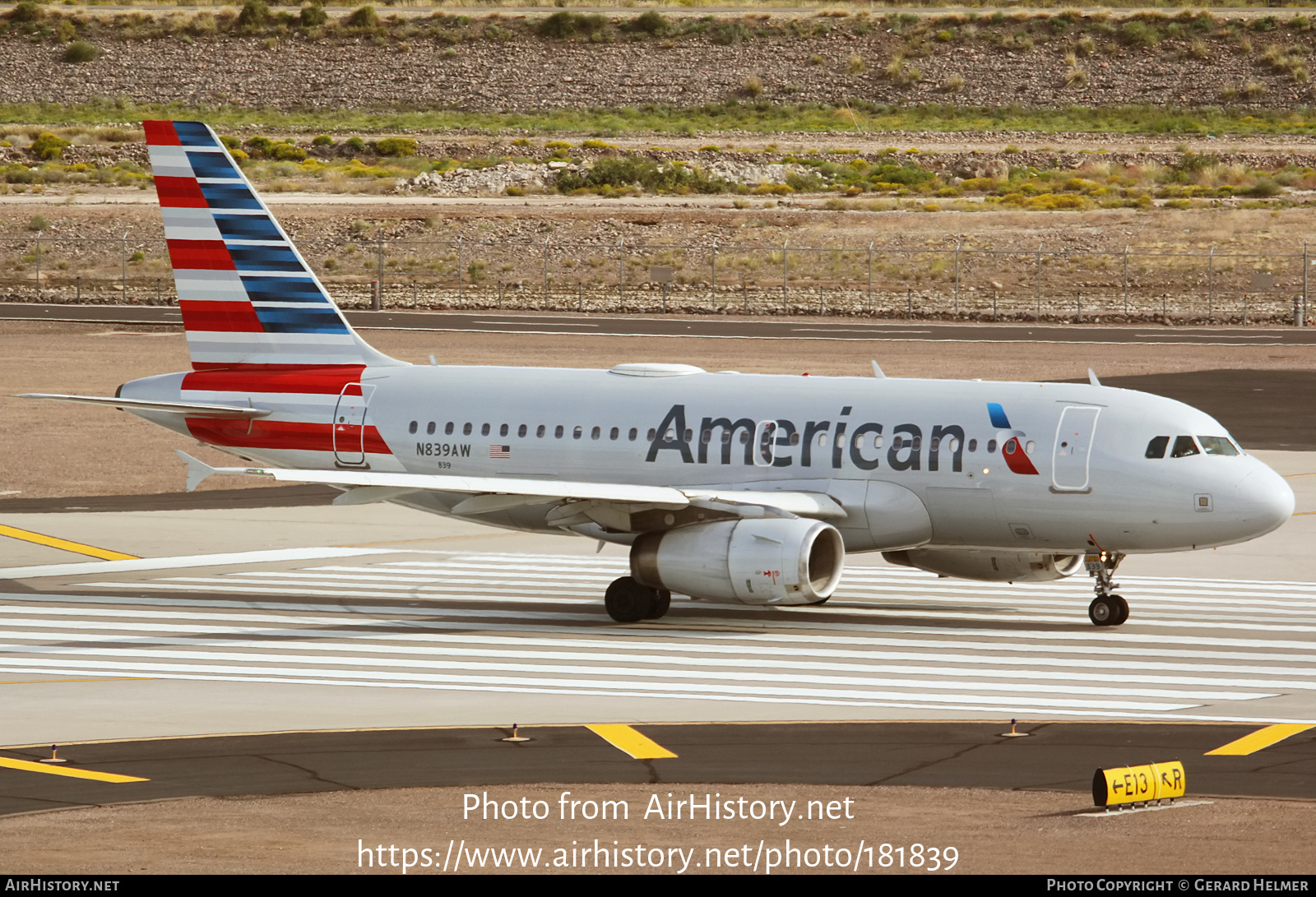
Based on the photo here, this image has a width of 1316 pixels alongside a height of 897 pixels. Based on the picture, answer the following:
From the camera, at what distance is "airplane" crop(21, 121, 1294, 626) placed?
3012 cm

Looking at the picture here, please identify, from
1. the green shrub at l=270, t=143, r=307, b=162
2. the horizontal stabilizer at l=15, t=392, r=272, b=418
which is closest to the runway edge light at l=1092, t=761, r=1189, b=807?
the horizontal stabilizer at l=15, t=392, r=272, b=418

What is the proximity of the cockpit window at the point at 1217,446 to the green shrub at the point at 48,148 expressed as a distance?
430ft

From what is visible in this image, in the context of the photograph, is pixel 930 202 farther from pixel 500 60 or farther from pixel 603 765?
pixel 603 765

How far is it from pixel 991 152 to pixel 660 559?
120147 millimetres

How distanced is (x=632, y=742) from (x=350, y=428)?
1424 centimetres

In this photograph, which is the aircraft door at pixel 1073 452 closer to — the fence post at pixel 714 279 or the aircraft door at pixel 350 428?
the aircraft door at pixel 350 428

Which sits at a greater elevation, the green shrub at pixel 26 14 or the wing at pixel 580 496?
the green shrub at pixel 26 14

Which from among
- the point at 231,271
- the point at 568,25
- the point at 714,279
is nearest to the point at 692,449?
the point at 231,271

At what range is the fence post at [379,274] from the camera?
93.4 meters

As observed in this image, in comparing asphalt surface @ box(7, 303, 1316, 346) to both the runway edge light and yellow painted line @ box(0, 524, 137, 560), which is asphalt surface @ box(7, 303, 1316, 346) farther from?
the runway edge light

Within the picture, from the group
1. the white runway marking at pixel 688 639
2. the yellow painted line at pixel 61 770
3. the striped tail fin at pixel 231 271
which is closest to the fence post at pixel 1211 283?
the white runway marking at pixel 688 639

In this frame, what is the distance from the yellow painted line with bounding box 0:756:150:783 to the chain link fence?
236ft

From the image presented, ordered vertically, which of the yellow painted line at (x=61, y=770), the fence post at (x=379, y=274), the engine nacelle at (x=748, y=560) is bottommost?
the yellow painted line at (x=61, y=770)

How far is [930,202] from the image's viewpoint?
12419cm
